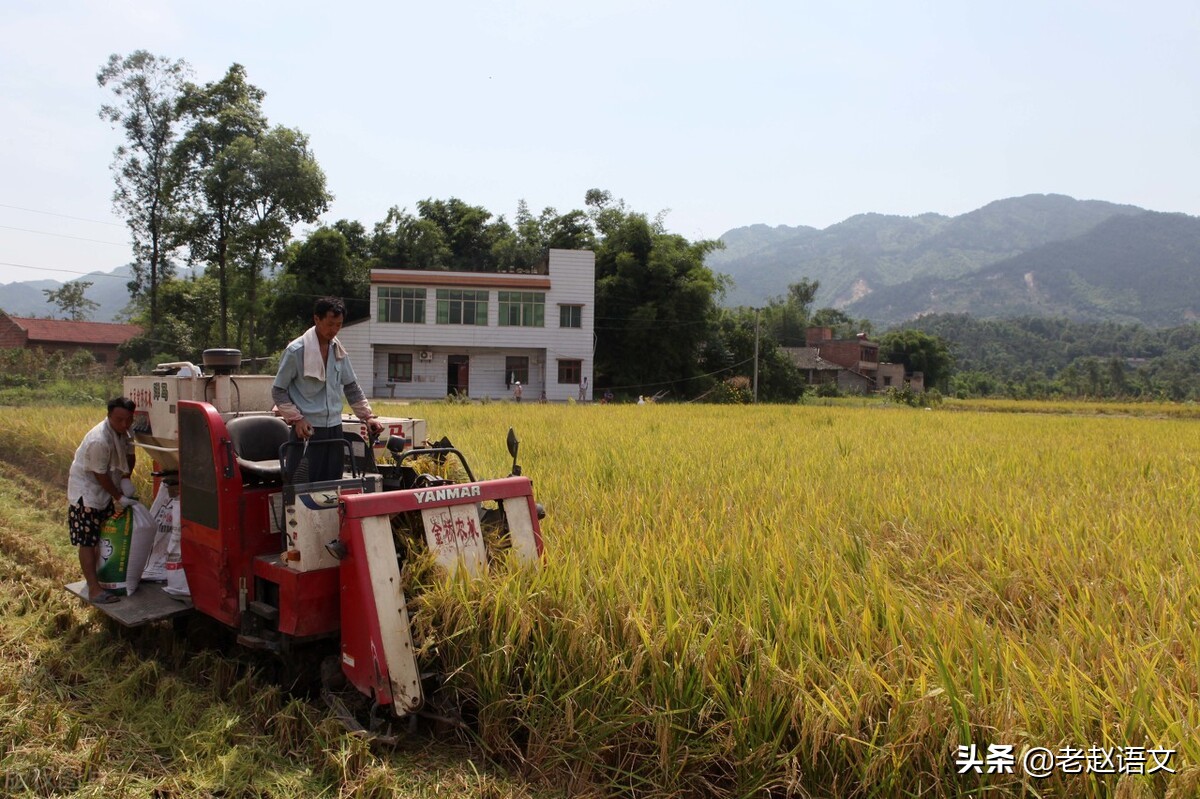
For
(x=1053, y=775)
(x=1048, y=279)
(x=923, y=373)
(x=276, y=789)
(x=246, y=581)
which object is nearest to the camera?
(x=1053, y=775)

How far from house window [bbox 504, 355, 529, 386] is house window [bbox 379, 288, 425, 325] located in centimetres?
421

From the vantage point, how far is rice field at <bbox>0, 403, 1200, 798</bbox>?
7.55ft

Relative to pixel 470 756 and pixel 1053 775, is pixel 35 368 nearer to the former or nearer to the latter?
pixel 470 756

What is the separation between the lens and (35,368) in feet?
93.7

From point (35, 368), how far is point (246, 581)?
3114cm

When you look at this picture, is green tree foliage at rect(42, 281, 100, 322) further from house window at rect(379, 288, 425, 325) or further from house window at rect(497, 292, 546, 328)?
house window at rect(497, 292, 546, 328)

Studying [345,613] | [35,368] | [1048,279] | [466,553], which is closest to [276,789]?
[345,613]

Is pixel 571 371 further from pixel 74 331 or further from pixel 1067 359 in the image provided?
pixel 1067 359

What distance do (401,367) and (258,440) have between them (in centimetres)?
3106

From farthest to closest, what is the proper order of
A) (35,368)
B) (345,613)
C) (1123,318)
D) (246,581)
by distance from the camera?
(1123,318) → (35,368) → (246,581) → (345,613)

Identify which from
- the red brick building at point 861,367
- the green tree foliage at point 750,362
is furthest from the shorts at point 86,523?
the red brick building at point 861,367

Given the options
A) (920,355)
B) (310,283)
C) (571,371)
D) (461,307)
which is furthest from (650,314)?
(920,355)

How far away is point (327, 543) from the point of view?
11.4ft

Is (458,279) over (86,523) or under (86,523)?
over
